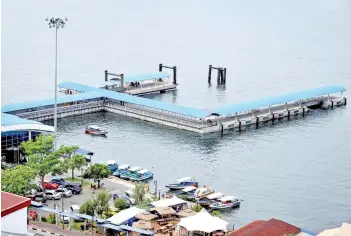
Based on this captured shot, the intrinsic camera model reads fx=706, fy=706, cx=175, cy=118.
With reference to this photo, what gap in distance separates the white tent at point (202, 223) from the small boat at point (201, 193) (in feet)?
10.2

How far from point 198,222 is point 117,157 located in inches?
351

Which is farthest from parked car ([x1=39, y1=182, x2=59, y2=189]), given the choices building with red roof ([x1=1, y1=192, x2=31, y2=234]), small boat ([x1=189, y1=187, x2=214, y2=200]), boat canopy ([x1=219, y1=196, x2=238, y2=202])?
building with red roof ([x1=1, y1=192, x2=31, y2=234])

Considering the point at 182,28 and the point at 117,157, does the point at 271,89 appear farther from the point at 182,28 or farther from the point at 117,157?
the point at 182,28

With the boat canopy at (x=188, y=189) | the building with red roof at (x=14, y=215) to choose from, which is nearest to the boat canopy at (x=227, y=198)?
the boat canopy at (x=188, y=189)

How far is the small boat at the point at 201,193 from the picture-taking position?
20391 millimetres

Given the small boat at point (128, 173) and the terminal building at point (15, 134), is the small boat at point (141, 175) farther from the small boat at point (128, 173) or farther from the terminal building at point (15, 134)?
the terminal building at point (15, 134)

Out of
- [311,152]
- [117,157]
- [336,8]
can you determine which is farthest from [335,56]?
[336,8]

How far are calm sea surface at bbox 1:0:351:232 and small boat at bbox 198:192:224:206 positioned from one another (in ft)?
2.42

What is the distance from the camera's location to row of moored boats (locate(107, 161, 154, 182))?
22.3m

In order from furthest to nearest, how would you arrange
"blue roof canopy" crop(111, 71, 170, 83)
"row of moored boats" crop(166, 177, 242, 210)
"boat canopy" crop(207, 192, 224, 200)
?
"blue roof canopy" crop(111, 71, 170, 83), "boat canopy" crop(207, 192, 224, 200), "row of moored boats" crop(166, 177, 242, 210)

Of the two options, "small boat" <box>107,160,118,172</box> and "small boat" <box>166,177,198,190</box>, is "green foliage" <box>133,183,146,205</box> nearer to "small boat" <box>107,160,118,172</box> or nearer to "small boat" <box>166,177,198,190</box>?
"small boat" <box>166,177,198,190</box>

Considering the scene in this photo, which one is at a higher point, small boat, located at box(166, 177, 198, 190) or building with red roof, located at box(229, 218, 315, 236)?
building with red roof, located at box(229, 218, 315, 236)

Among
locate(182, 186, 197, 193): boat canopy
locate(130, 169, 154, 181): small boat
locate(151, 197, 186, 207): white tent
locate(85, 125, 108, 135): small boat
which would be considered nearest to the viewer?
locate(151, 197, 186, 207): white tent

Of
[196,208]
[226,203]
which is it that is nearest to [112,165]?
[226,203]
